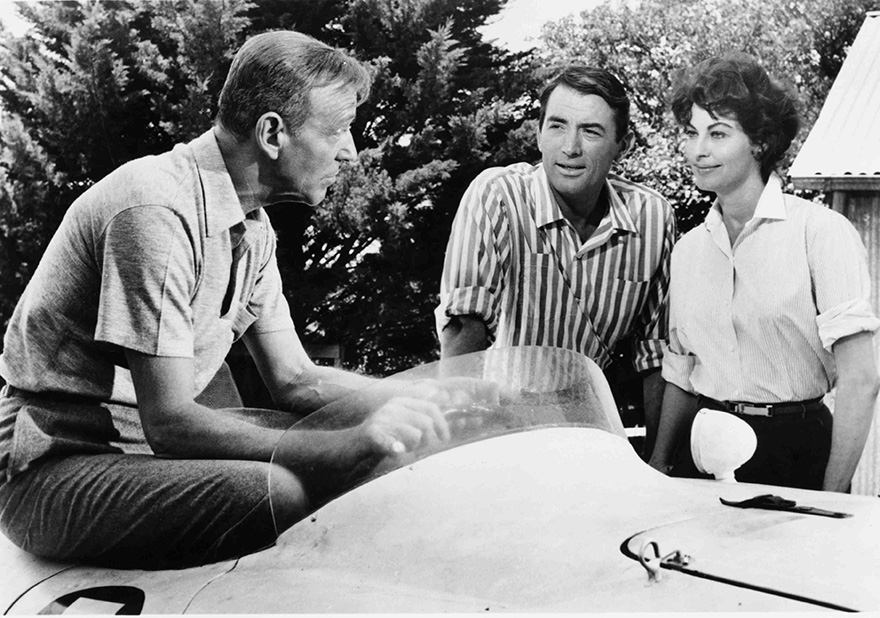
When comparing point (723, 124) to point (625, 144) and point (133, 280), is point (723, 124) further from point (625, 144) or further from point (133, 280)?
point (133, 280)

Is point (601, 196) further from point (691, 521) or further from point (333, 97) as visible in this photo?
point (691, 521)

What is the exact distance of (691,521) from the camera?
115cm

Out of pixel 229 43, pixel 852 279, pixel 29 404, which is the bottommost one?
pixel 29 404

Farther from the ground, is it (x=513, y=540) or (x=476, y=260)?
(x=476, y=260)

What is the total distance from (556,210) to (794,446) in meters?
0.68

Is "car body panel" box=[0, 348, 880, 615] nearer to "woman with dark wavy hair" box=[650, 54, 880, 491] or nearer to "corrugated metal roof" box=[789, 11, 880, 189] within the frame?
"woman with dark wavy hair" box=[650, 54, 880, 491]

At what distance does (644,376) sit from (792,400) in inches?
13.1

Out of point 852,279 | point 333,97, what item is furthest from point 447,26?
point 852,279

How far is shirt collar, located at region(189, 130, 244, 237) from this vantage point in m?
1.39

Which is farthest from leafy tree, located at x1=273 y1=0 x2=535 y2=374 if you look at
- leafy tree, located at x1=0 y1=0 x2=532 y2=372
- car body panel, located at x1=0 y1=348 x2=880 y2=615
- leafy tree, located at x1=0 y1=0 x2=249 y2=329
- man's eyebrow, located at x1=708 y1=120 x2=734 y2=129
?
car body panel, located at x1=0 y1=348 x2=880 y2=615

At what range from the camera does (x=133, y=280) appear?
1.26 m

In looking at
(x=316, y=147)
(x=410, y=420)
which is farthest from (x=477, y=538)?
(x=316, y=147)

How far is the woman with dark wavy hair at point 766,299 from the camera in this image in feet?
5.31

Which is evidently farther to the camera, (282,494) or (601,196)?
(601,196)
